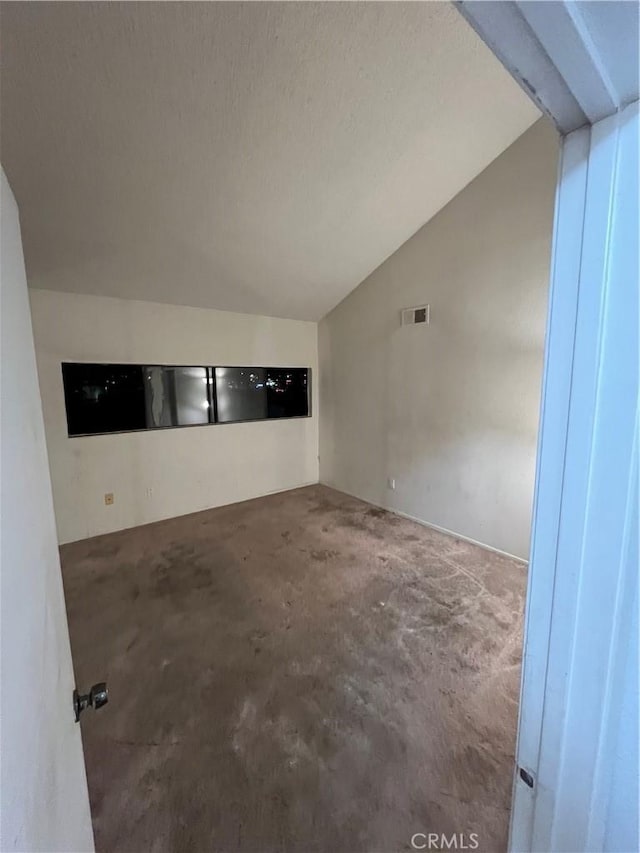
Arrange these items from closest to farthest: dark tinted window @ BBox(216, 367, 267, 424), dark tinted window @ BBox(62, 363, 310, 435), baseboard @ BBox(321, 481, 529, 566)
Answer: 1. baseboard @ BBox(321, 481, 529, 566)
2. dark tinted window @ BBox(62, 363, 310, 435)
3. dark tinted window @ BBox(216, 367, 267, 424)

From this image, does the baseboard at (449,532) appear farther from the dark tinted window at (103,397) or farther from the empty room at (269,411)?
the dark tinted window at (103,397)

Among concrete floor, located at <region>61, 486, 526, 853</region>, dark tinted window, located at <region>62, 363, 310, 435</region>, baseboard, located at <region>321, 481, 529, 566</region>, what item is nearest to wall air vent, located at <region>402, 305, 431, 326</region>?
dark tinted window, located at <region>62, 363, 310, 435</region>

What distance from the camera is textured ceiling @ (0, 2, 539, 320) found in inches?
59.1

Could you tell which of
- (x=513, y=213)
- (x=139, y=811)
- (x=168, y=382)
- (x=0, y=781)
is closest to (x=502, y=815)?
(x=139, y=811)

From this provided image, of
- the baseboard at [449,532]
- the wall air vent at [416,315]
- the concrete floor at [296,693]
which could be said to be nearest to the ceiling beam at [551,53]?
the concrete floor at [296,693]

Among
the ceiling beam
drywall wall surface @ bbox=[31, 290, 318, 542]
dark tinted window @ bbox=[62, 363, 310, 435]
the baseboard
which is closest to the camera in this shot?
the ceiling beam

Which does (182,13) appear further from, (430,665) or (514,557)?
(514,557)

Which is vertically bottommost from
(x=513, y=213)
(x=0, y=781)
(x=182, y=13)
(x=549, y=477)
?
(x=0, y=781)

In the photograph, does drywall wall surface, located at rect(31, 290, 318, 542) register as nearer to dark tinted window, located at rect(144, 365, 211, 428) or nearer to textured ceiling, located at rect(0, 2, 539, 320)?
dark tinted window, located at rect(144, 365, 211, 428)

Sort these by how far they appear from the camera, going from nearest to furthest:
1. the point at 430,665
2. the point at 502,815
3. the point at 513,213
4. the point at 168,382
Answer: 1. the point at 502,815
2. the point at 430,665
3. the point at 513,213
4. the point at 168,382

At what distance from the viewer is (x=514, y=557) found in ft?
9.76

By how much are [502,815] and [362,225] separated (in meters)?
3.63

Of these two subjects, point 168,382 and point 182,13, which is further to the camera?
point 168,382

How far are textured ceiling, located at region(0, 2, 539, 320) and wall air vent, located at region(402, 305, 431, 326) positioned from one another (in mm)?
713
